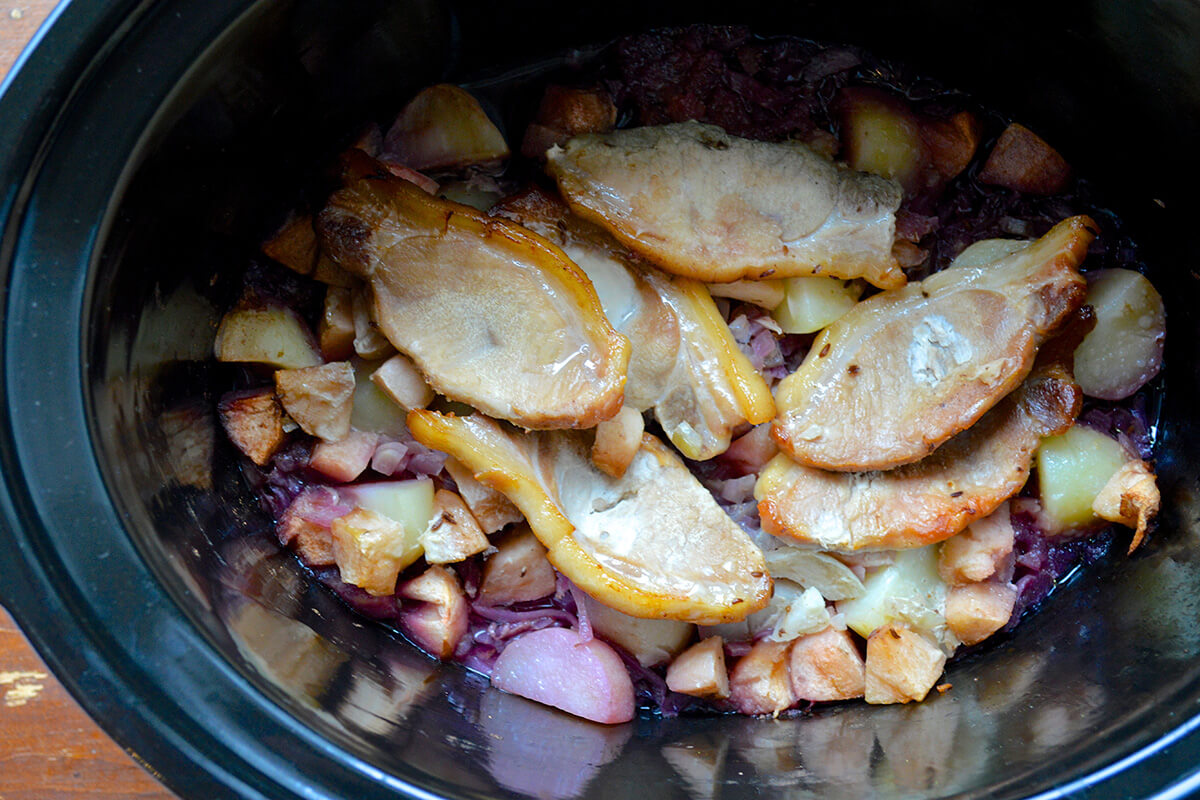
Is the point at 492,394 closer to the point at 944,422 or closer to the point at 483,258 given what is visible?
the point at 483,258

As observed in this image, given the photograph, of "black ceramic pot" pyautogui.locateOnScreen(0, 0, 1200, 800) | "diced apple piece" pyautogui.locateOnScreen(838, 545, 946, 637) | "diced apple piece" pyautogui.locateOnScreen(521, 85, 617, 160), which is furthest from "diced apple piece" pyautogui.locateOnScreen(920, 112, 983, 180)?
"diced apple piece" pyautogui.locateOnScreen(838, 545, 946, 637)

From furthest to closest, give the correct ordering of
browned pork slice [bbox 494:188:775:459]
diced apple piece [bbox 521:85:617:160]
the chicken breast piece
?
diced apple piece [bbox 521:85:617:160]
browned pork slice [bbox 494:188:775:459]
the chicken breast piece

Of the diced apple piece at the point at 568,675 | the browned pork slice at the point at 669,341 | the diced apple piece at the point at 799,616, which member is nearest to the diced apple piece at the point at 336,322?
the browned pork slice at the point at 669,341

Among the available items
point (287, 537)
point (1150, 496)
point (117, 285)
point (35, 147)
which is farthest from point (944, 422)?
point (35, 147)

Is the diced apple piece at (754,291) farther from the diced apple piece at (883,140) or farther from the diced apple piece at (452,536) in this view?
the diced apple piece at (452,536)

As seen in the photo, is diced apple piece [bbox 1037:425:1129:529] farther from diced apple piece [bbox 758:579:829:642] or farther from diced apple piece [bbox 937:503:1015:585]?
diced apple piece [bbox 758:579:829:642]

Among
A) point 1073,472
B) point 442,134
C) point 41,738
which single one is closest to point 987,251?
point 1073,472

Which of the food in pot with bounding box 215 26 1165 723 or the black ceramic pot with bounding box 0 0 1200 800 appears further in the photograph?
the food in pot with bounding box 215 26 1165 723
